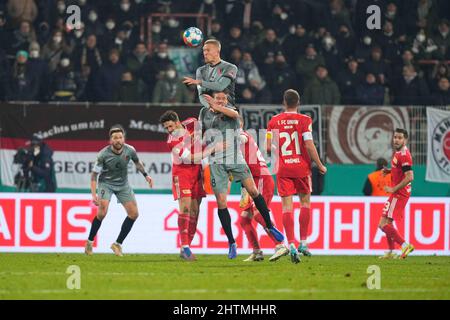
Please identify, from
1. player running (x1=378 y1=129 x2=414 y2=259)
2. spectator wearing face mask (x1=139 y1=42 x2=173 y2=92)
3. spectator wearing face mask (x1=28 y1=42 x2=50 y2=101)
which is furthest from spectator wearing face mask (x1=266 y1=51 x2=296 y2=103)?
player running (x1=378 y1=129 x2=414 y2=259)

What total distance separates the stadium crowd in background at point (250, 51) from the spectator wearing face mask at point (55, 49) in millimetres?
20

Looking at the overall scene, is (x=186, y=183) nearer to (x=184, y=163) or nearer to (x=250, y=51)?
(x=184, y=163)

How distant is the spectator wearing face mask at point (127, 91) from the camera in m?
20.7

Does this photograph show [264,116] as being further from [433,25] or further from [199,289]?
[199,289]

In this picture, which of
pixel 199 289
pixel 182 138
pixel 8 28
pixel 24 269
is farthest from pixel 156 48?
pixel 199 289

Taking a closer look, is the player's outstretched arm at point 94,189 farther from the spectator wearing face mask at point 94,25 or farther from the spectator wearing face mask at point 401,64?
the spectator wearing face mask at point 401,64

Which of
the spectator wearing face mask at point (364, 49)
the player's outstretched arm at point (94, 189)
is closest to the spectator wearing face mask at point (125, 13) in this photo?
the spectator wearing face mask at point (364, 49)

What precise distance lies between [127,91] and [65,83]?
3.97ft

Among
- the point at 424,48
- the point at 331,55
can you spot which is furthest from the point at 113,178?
the point at 424,48

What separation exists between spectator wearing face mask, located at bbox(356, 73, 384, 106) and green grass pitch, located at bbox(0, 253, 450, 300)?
6.78 metres

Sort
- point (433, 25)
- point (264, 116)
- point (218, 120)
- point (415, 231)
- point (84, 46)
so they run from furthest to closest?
point (433, 25) → point (84, 46) → point (264, 116) → point (415, 231) → point (218, 120)

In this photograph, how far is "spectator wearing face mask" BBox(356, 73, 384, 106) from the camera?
2125 cm

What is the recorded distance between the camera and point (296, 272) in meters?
11.9

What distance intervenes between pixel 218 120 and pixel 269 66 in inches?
322
